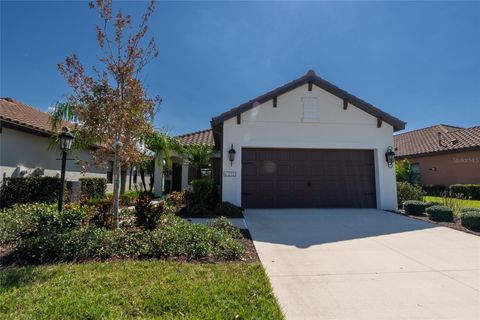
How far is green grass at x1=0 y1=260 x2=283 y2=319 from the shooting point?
2799mm

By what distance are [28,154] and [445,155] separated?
2413 centimetres

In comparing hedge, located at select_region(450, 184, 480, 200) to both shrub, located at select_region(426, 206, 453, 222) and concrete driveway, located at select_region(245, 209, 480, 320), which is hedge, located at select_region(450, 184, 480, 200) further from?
concrete driveway, located at select_region(245, 209, 480, 320)

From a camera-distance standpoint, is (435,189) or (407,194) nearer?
(407,194)

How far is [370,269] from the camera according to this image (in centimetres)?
420

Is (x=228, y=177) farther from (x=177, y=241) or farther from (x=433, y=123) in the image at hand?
(x=433, y=123)

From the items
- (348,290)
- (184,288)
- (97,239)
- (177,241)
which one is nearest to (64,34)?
(97,239)

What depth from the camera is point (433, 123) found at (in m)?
23.0

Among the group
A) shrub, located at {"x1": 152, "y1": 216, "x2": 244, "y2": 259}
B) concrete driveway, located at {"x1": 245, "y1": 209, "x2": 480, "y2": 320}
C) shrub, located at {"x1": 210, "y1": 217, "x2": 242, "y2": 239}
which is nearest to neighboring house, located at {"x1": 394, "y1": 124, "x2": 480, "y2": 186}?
concrete driveway, located at {"x1": 245, "y1": 209, "x2": 480, "y2": 320}

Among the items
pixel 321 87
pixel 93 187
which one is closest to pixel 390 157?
pixel 321 87

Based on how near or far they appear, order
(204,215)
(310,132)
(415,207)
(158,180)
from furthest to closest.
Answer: (158,180)
(310,132)
(415,207)
(204,215)

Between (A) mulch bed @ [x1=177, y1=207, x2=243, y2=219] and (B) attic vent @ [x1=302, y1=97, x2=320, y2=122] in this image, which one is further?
(B) attic vent @ [x1=302, y1=97, x2=320, y2=122]

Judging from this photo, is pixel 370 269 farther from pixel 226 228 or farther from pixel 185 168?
pixel 185 168

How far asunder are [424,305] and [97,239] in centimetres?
531

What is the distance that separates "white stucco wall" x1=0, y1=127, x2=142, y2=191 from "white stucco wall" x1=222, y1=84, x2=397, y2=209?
499 cm
